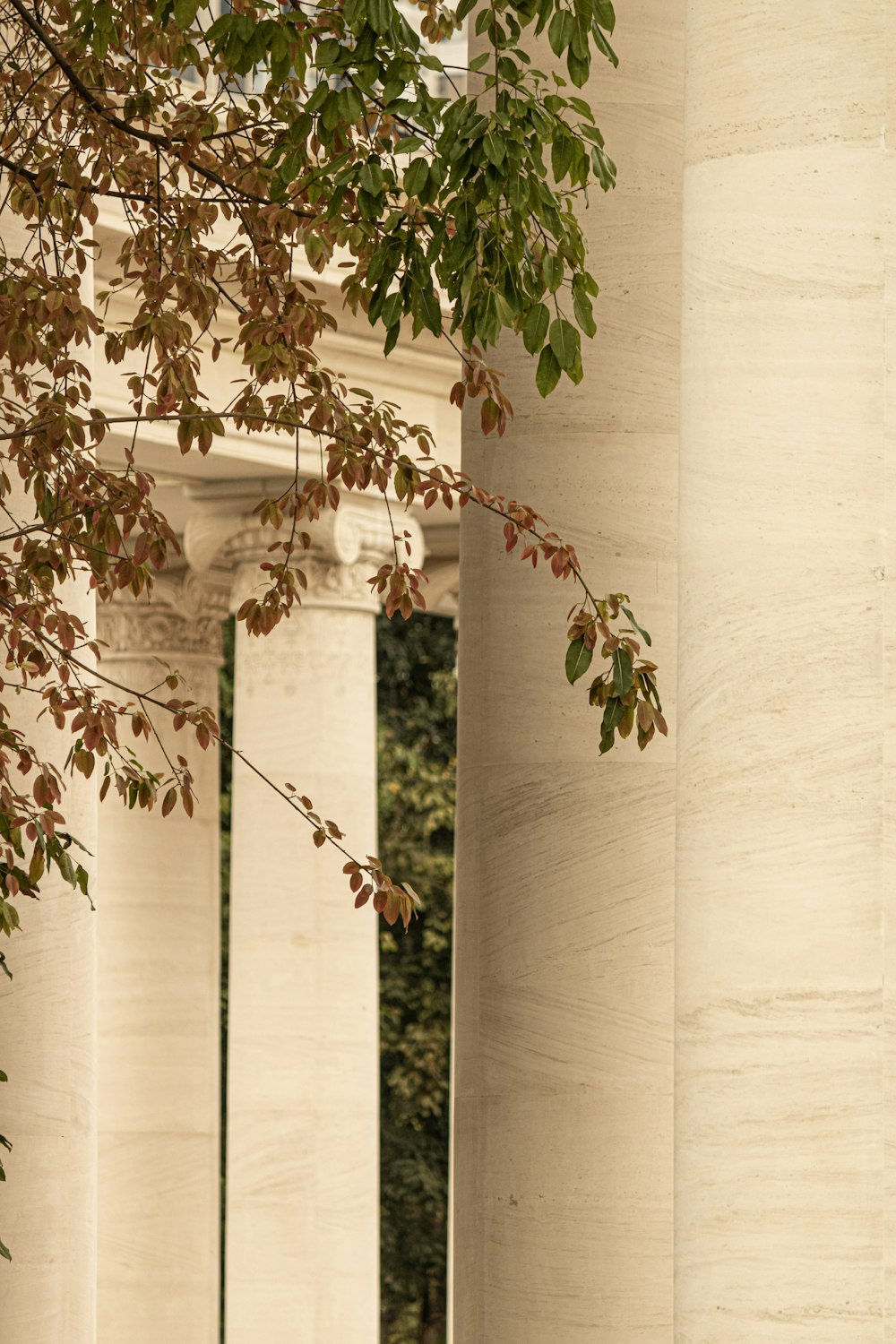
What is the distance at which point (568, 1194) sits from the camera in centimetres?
6688

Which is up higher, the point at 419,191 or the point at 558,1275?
the point at 419,191

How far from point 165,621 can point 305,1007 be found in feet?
136

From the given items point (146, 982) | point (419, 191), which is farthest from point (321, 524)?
point (419, 191)

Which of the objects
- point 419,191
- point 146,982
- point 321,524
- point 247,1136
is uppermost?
point 321,524

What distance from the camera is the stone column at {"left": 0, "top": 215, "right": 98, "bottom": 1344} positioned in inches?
2857

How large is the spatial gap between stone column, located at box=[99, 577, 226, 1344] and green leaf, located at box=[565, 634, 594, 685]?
363ft

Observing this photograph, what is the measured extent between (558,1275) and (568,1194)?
2589 millimetres

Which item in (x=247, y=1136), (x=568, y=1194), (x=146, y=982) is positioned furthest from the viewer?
(x=146, y=982)

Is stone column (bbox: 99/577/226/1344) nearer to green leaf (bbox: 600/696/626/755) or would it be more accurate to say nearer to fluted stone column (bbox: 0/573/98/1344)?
fluted stone column (bbox: 0/573/98/1344)

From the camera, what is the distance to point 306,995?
152 m

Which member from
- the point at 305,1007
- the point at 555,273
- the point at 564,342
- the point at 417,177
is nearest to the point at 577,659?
the point at 564,342

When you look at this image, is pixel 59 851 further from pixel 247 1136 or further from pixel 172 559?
pixel 172 559

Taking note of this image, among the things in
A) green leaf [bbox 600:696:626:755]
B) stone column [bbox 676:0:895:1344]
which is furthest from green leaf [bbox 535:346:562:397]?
green leaf [bbox 600:696:626:755]

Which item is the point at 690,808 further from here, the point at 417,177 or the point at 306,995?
the point at 306,995
